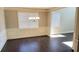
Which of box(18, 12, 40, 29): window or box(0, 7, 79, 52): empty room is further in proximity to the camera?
box(18, 12, 40, 29): window

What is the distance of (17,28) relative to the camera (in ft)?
19.8

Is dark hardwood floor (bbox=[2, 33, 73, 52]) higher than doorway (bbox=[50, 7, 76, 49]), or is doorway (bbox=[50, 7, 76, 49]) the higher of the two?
doorway (bbox=[50, 7, 76, 49])

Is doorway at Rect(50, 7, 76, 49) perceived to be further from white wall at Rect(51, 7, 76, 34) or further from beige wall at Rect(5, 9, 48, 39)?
beige wall at Rect(5, 9, 48, 39)

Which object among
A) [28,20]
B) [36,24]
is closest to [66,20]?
[36,24]

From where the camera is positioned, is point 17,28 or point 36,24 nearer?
point 17,28

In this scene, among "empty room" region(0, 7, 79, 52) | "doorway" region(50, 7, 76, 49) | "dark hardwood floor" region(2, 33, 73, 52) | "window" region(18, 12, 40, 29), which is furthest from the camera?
"doorway" region(50, 7, 76, 49)

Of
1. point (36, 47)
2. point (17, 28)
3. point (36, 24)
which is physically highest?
point (36, 24)

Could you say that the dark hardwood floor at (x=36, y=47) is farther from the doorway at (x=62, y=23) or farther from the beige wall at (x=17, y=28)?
the doorway at (x=62, y=23)

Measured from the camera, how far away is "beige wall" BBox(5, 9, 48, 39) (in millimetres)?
5736

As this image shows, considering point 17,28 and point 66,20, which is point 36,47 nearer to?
point 17,28

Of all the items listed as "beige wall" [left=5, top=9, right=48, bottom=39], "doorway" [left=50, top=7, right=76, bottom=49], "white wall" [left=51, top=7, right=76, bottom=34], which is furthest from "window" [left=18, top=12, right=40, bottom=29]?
"white wall" [left=51, top=7, right=76, bottom=34]

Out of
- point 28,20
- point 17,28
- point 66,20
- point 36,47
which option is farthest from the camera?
point 66,20

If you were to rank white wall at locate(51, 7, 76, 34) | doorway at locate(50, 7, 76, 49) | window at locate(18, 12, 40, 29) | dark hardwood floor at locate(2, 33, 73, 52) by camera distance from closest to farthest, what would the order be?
dark hardwood floor at locate(2, 33, 73, 52)
window at locate(18, 12, 40, 29)
doorway at locate(50, 7, 76, 49)
white wall at locate(51, 7, 76, 34)
